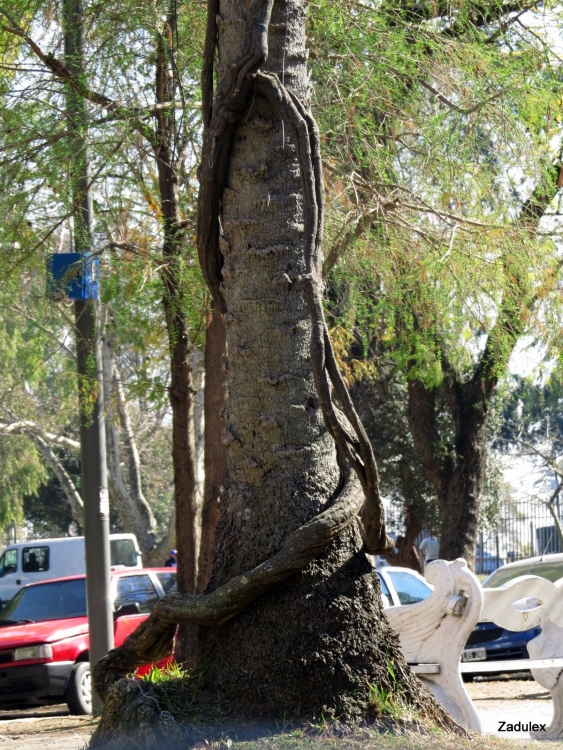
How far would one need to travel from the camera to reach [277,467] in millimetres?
4262

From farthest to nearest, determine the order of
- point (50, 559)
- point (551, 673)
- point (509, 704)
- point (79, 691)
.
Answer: point (50, 559), point (79, 691), point (509, 704), point (551, 673)

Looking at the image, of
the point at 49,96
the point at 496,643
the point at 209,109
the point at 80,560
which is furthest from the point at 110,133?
the point at 80,560

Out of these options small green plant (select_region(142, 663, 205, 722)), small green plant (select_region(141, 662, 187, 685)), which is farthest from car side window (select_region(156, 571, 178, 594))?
small green plant (select_region(142, 663, 205, 722))

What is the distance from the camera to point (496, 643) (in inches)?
535

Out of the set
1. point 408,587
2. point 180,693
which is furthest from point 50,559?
point 180,693

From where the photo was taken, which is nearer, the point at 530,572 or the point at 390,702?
the point at 390,702

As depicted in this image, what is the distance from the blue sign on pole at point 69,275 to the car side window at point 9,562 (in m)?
15.7

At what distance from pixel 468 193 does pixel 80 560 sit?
15835 millimetres

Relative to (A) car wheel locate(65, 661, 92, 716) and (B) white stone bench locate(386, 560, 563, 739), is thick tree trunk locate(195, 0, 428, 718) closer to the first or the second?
(B) white stone bench locate(386, 560, 563, 739)

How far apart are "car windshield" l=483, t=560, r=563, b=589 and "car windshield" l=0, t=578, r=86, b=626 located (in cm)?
570

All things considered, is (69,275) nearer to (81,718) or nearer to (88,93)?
(88,93)

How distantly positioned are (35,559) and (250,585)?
20.0 metres

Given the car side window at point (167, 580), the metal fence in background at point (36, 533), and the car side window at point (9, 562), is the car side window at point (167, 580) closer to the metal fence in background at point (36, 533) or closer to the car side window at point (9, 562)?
the car side window at point (9, 562)

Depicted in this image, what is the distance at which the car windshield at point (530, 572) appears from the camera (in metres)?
14.0
